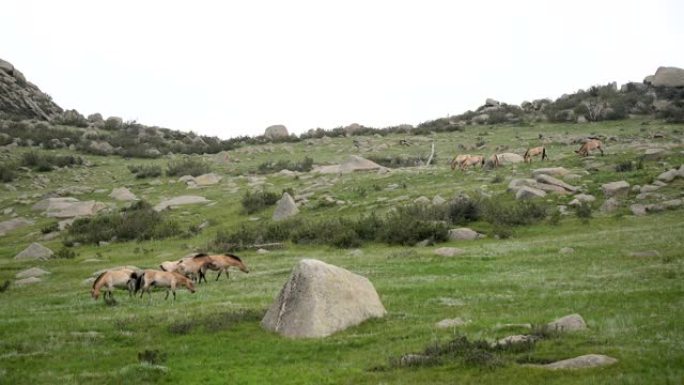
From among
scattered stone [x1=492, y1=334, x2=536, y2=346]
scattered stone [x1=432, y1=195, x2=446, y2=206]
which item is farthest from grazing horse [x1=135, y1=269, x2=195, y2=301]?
scattered stone [x1=432, y1=195, x2=446, y2=206]

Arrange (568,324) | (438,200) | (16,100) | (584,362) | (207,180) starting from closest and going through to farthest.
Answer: (584,362), (568,324), (438,200), (207,180), (16,100)

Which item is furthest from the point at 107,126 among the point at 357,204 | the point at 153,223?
the point at 357,204

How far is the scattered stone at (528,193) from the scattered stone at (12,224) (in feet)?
94.5

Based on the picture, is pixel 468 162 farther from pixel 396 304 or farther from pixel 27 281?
pixel 396 304

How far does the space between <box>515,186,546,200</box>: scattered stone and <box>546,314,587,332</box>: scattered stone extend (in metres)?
21.2

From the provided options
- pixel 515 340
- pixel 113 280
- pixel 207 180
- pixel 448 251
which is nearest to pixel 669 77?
pixel 207 180

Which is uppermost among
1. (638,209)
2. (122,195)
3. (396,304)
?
(122,195)

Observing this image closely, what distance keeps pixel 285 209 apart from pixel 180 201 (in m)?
9.97

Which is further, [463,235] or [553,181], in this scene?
[553,181]

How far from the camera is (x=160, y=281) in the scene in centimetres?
1978

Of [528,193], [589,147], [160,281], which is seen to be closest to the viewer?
[160,281]

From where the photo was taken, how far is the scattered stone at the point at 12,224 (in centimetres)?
3941

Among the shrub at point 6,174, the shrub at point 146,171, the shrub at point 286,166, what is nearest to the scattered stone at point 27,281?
the shrub at point 6,174

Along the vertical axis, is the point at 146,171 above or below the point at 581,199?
above
